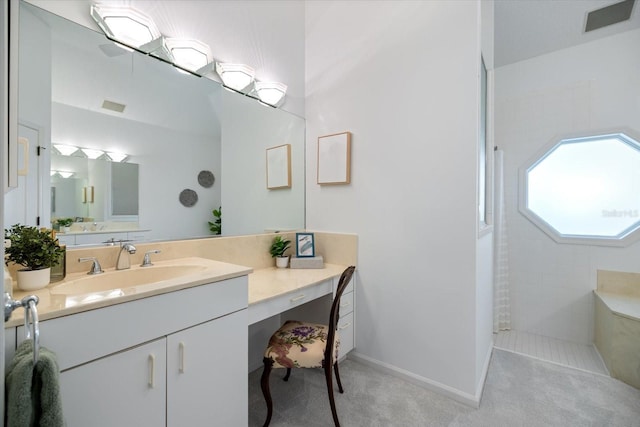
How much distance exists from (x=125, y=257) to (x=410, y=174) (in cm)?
175

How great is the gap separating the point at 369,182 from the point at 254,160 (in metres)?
0.91

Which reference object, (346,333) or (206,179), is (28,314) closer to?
(206,179)

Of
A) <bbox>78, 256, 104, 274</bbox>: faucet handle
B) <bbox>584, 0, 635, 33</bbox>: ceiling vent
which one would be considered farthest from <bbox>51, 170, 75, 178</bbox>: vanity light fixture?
<bbox>584, 0, 635, 33</bbox>: ceiling vent

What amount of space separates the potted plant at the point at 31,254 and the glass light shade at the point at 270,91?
1596 millimetres

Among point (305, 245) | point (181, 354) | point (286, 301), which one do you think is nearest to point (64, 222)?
point (181, 354)

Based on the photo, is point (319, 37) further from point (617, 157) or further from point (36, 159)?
point (617, 157)

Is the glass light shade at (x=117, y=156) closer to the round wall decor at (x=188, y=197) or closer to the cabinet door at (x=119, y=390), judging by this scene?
the round wall decor at (x=188, y=197)

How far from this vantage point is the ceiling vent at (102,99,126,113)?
139cm

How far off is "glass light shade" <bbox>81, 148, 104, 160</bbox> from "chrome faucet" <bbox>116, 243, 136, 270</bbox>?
0.46 metres

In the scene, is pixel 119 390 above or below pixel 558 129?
below

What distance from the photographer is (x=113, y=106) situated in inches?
55.9

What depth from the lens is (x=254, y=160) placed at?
2.14m

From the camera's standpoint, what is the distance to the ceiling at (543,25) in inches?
86.8

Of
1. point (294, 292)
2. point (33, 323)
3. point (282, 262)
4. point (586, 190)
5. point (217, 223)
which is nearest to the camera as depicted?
point (33, 323)
